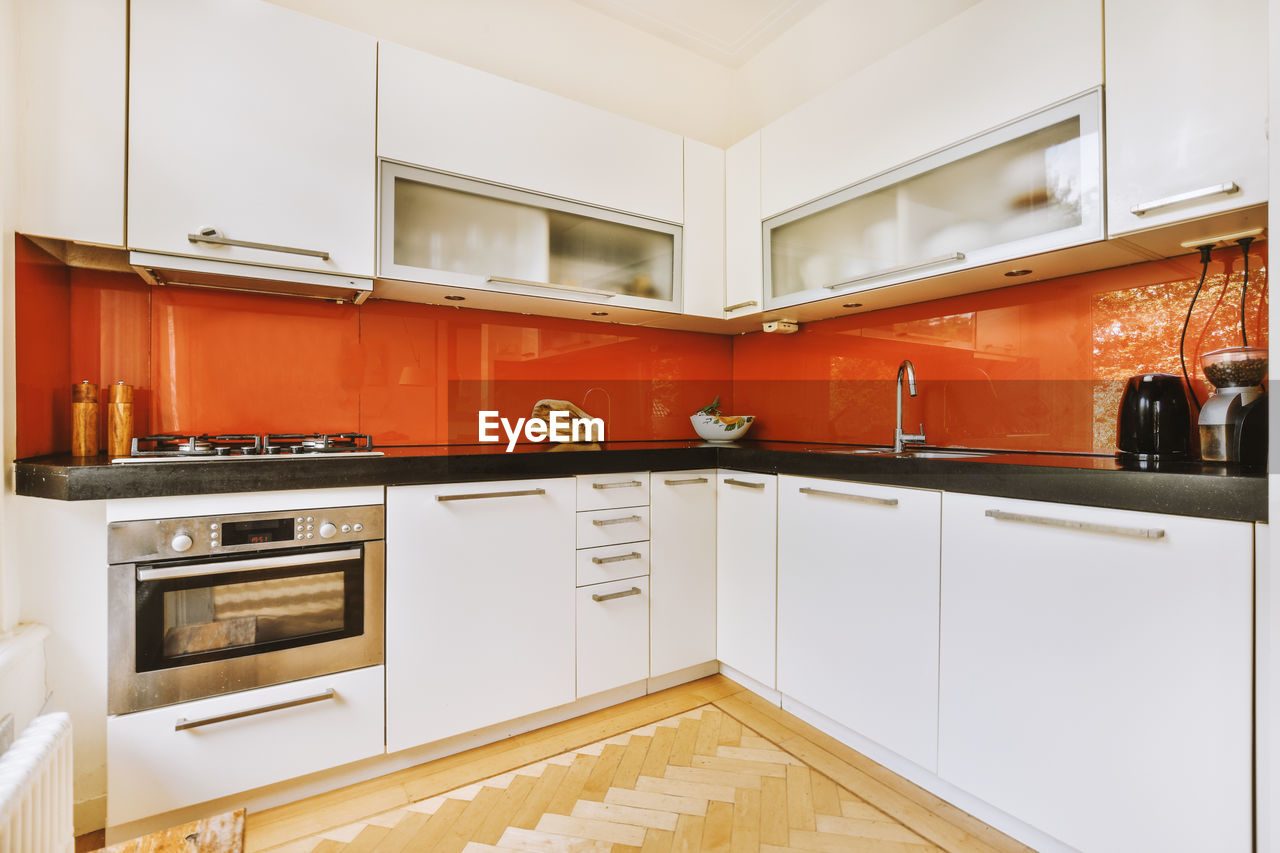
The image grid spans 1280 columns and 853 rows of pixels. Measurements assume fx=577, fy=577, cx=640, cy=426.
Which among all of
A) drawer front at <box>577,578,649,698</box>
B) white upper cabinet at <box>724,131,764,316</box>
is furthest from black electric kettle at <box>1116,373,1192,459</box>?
drawer front at <box>577,578,649,698</box>

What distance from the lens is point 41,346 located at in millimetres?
1528

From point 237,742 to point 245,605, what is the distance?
34cm

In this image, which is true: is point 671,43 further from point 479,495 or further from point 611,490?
point 479,495

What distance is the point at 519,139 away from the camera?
6.69ft

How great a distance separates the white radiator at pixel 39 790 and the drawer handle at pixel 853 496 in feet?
6.13

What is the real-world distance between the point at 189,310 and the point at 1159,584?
8.68 ft

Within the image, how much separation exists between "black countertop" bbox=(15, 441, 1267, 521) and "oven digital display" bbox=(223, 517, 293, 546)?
0.09 meters

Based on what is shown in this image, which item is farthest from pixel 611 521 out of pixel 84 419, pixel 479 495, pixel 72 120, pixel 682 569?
pixel 72 120

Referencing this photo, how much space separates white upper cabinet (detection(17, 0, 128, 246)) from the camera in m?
1.42

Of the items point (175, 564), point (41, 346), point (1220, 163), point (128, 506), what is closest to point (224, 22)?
point (41, 346)

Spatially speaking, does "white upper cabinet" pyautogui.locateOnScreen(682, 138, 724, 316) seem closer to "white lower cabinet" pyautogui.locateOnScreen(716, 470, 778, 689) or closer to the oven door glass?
"white lower cabinet" pyautogui.locateOnScreen(716, 470, 778, 689)

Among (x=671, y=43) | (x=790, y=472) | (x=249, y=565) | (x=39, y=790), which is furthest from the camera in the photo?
(x=671, y=43)

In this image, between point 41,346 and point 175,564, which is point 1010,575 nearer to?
point 175,564

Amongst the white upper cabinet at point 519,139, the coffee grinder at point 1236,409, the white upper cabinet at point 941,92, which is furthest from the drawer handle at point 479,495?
the coffee grinder at point 1236,409
